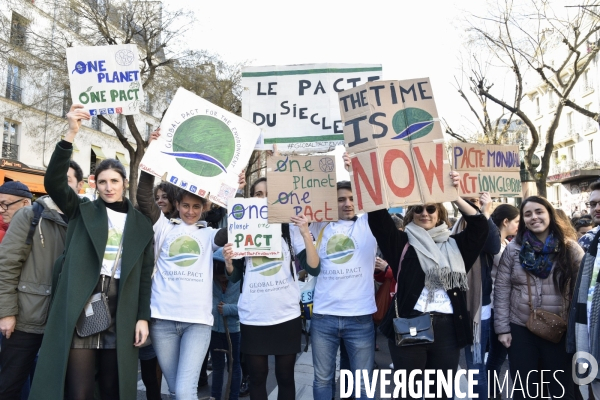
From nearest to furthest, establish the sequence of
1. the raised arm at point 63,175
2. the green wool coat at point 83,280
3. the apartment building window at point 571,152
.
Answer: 1. the green wool coat at point 83,280
2. the raised arm at point 63,175
3. the apartment building window at point 571,152

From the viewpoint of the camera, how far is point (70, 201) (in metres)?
3.20

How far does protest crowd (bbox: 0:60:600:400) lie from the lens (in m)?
3.08

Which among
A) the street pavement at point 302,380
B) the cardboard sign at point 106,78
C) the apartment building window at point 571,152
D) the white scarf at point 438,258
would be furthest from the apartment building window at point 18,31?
the apartment building window at point 571,152

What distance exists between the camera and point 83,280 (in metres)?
3.01

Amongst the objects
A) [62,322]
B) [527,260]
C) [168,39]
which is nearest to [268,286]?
[62,322]

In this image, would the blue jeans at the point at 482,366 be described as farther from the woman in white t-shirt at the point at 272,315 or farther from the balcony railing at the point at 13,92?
the balcony railing at the point at 13,92

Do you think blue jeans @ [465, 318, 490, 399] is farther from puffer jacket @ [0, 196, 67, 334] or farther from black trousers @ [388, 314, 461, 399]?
puffer jacket @ [0, 196, 67, 334]

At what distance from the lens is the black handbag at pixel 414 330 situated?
3.21m

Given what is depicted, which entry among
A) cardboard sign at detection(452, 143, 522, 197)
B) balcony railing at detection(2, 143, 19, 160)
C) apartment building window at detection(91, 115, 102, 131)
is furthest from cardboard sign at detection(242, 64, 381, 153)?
apartment building window at detection(91, 115, 102, 131)

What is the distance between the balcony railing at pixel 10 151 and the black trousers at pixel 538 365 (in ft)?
78.7

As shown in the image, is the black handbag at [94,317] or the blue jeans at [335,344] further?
the blue jeans at [335,344]

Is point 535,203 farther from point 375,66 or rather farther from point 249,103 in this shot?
point 249,103

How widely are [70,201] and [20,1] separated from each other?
18408 millimetres

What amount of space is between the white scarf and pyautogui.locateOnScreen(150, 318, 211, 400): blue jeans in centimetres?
158
